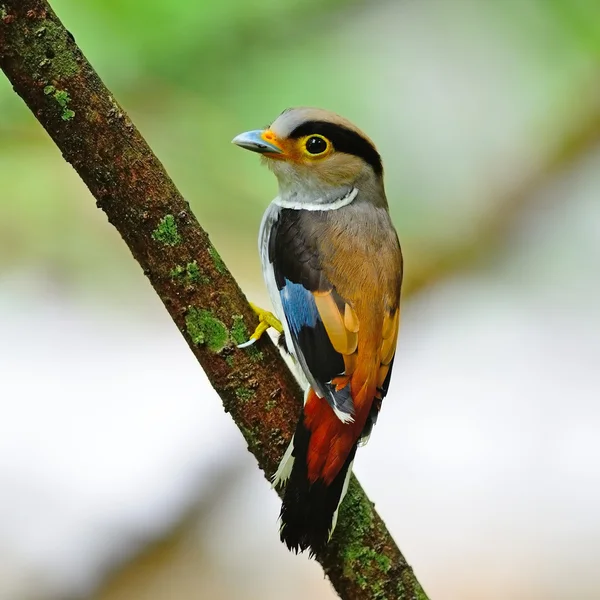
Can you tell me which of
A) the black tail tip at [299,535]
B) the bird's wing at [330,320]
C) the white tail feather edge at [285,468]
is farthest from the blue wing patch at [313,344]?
the black tail tip at [299,535]

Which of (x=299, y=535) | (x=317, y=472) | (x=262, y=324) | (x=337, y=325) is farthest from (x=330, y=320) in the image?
(x=299, y=535)

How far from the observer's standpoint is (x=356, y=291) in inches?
73.9

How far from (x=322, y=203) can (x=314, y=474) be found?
691 millimetres

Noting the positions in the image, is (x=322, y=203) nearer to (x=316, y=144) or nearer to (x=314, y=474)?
(x=316, y=144)

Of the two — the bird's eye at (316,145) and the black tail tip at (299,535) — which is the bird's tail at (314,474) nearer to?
the black tail tip at (299,535)

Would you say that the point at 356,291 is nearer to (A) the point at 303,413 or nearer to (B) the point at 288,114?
(A) the point at 303,413

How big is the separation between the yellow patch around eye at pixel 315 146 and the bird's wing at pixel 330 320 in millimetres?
218

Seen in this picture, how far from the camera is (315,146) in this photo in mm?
2088

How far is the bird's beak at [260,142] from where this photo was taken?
2049 mm

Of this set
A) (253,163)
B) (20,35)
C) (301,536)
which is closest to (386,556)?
(301,536)

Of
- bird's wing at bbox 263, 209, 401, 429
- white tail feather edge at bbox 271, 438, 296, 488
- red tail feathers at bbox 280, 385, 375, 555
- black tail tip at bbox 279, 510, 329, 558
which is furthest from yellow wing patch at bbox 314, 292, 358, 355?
black tail tip at bbox 279, 510, 329, 558

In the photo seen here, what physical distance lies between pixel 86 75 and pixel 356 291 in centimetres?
70

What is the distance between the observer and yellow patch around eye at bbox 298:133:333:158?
2078mm

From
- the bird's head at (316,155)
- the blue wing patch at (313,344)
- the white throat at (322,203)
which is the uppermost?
the bird's head at (316,155)
